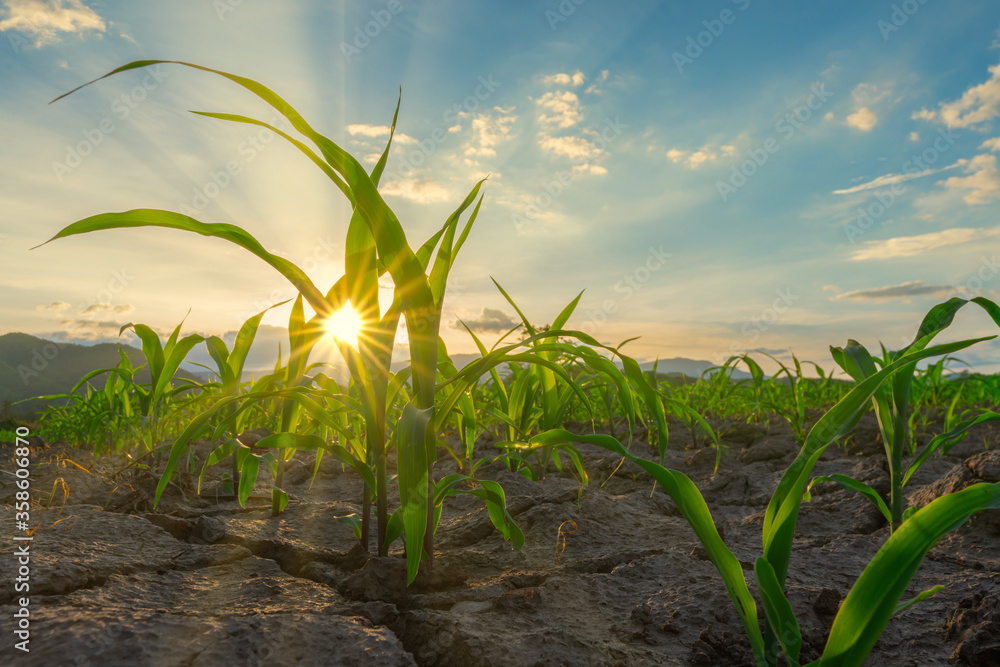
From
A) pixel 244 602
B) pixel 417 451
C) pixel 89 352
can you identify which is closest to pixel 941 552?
pixel 417 451

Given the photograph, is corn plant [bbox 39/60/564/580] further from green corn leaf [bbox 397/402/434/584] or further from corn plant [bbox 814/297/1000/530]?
corn plant [bbox 814/297/1000/530]

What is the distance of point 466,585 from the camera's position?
119 centimetres

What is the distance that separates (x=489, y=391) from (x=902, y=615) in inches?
77.3

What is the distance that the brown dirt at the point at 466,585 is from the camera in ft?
2.82

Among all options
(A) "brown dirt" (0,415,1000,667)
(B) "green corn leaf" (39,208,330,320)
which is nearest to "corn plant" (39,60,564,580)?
(B) "green corn leaf" (39,208,330,320)

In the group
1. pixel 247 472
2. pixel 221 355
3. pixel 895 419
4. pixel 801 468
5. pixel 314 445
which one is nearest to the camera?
pixel 801 468

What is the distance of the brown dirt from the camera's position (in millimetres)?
859

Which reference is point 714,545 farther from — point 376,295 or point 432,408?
point 376,295

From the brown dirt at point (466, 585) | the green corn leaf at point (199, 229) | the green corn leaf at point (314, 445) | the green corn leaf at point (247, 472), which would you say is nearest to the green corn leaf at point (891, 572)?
the brown dirt at point (466, 585)

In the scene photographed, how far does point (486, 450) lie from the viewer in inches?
115

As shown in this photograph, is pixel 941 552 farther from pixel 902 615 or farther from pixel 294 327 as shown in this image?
pixel 294 327

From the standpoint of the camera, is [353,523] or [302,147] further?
[353,523]

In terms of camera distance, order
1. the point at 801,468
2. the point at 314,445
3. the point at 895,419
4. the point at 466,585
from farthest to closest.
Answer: the point at 895,419
the point at 314,445
the point at 466,585
the point at 801,468

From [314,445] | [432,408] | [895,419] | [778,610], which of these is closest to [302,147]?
[432,408]
